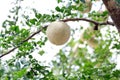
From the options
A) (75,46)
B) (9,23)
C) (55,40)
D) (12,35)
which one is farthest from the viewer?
(75,46)

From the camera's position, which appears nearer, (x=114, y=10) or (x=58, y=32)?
(x=114, y=10)

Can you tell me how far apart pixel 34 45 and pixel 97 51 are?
710mm

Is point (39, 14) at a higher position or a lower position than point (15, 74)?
higher

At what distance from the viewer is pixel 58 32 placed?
5.28 ft

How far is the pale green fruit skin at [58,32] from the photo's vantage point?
5.16 feet

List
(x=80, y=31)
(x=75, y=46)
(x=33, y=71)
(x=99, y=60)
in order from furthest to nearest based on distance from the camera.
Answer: (x=75, y=46), (x=80, y=31), (x=99, y=60), (x=33, y=71)

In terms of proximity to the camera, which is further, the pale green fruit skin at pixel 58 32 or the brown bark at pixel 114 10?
the pale green fruit skin at pixel 58 32

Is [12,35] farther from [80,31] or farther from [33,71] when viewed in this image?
[80,31]

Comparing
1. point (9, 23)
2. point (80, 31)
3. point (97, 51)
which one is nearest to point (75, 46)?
point (80, 31)

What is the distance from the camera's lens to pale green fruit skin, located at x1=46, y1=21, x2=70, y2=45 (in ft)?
5.16

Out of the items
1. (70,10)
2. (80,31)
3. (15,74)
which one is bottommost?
(15,74)

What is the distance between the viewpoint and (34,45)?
1890mm

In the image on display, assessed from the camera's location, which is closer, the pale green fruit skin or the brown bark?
the brown bark

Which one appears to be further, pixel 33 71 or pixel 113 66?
pixel 113 66
